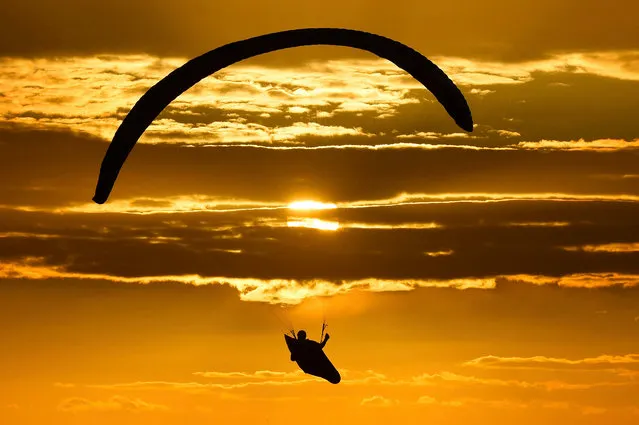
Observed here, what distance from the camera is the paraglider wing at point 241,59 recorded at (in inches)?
2041

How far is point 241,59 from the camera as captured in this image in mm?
52406

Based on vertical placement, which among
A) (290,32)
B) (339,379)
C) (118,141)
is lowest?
(339,379)

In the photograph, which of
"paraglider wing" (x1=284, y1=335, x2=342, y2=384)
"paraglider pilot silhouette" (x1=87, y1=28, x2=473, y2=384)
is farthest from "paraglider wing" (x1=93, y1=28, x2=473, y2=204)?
"paraglider wing" (x1=284, y1=335, x2=342, y2=384)

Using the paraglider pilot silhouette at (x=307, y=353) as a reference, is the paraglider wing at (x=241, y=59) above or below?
above

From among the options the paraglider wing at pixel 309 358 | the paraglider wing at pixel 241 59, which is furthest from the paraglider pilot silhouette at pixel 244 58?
the paraglider wing at pixel 309 358

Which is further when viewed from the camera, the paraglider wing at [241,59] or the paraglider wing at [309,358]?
the paraglider wing at [309,358]

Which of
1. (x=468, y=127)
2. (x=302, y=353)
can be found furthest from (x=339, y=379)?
(x=468, y=127)

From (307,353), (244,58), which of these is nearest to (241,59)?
Answer: (244,58)

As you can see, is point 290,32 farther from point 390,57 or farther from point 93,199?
point 93,199

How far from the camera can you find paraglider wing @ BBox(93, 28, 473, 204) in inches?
2041

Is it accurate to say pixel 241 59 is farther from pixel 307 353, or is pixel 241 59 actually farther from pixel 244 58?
pixel 307 353

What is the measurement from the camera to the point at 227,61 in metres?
52.3

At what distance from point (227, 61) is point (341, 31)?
3.45 metres

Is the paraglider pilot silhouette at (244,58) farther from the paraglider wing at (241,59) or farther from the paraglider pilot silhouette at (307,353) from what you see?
the paraglider pilot silhouette at (307,353)
